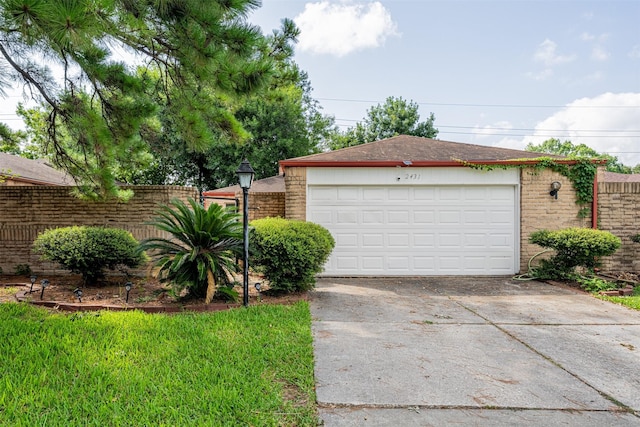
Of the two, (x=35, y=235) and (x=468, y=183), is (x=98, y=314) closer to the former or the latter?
(x=35, y=235)

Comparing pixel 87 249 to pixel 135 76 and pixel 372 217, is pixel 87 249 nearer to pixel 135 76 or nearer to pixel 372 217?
pixel 135 76

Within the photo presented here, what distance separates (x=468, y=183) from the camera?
772 cm

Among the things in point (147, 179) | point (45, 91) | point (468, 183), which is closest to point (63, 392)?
point (45, 91)

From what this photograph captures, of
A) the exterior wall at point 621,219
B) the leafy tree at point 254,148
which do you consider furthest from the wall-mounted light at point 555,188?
the leafy tree at point 254,148

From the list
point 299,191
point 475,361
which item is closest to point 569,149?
point 299,191

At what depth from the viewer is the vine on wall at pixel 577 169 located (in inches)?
296

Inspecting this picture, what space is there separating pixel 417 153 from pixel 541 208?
9.83ft

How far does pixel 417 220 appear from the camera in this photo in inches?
306

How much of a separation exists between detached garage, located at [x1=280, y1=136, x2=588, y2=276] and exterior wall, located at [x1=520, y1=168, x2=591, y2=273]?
0.08 ft

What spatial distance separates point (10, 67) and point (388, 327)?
19.9ft

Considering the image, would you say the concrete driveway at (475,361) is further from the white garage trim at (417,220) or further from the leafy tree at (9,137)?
the leafy tree at (9,137)

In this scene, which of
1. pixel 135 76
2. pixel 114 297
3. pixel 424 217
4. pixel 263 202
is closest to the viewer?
pixel 135 76

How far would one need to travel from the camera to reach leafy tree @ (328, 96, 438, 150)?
25.8 metres

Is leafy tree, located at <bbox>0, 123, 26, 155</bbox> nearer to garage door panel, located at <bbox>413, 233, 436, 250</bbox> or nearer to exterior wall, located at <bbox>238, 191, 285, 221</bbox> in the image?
exterior wall, located at <bbox>238, 191, 285, 221</bbox>
